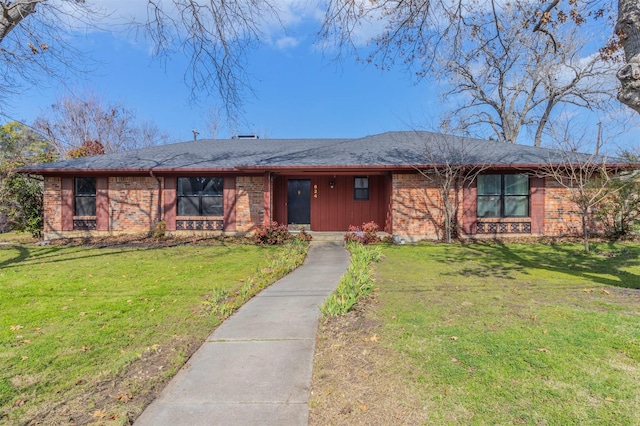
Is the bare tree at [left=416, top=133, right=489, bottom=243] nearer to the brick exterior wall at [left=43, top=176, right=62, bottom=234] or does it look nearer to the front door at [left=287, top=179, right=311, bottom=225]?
the front door at [left=287, top=179, right=311, bottom=225]

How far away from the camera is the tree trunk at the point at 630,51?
3602 millimetres

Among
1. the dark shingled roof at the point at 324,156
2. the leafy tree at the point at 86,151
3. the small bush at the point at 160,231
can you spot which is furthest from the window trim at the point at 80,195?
the leafy tree at the point at 86,151

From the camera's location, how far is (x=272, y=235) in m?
11.0

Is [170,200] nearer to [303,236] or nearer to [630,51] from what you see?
[303,236]

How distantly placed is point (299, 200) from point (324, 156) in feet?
6.85

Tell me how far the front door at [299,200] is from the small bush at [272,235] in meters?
2.34

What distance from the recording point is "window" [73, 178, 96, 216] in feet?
40.0

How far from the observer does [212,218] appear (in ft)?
Result: 39.8

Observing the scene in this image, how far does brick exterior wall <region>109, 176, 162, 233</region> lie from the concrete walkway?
888 centimetres

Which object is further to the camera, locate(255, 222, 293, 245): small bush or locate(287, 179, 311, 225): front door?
locate(287, 179, 311, 225): front door

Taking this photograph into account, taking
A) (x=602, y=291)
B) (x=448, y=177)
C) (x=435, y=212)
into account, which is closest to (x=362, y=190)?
(x=435, y=212)

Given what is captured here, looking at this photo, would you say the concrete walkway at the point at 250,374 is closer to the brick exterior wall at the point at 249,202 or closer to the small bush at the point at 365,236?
the small bush at the point at 365,236

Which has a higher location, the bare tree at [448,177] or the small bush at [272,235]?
the bare tree at [448,177]

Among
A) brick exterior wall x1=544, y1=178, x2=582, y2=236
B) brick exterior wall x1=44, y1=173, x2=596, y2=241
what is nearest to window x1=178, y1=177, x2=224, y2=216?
brick exterior wall x1=44, y1=173, x2=596, y2=241
